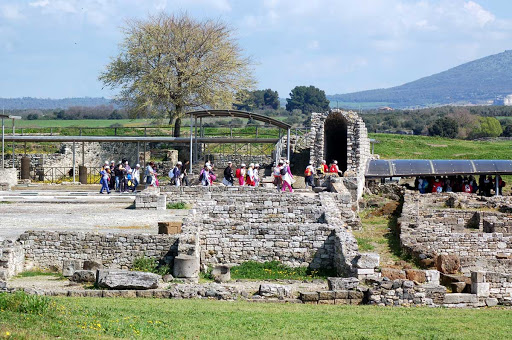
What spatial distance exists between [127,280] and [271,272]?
5127 millimetres

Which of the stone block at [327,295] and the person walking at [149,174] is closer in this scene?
the stone block at [327,295]

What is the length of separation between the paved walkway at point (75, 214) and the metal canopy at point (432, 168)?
1318 centimetres

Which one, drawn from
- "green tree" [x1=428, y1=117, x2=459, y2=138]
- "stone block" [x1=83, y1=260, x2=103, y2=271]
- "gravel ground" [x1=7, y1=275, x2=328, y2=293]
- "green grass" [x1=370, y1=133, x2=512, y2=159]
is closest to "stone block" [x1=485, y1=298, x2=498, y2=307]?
"gravel ground" [x1=7, y1=275, x2=328, y2=293]

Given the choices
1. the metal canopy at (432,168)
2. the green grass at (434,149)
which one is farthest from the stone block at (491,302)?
the green grass at (434,149)

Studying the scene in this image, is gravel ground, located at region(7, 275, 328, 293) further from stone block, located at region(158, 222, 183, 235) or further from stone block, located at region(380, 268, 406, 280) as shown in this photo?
stone block, located at region(158, 222, 183, 235)

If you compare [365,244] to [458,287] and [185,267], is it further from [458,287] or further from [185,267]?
[185,267]

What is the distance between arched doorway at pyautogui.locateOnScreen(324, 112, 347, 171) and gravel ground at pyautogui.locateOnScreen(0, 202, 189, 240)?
13.7 m

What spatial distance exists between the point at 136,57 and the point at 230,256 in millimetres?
40457

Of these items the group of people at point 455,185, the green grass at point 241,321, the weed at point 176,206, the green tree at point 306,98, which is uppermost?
the green tree at point 306,98

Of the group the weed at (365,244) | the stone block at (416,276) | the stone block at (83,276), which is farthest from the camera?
the weed at (365,244)

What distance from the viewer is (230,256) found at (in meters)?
26.7

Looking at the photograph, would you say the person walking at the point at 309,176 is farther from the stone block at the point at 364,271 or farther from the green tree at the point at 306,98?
the green tree at the point at 306,98

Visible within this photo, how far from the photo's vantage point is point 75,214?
110 ft

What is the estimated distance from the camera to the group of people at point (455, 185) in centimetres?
4519
